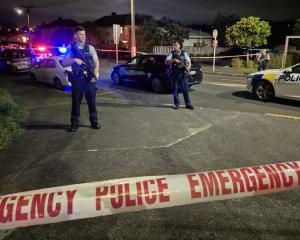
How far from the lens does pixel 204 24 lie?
9894 cm

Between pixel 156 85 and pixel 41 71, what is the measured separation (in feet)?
18.7

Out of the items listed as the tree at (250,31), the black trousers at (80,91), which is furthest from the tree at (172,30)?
the black trousers at (80,91)

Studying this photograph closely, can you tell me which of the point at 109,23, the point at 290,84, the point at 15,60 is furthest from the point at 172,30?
the point at 290,84

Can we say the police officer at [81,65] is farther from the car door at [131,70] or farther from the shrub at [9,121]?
the car door at [131,70]

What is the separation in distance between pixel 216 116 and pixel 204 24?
97157 millimetres

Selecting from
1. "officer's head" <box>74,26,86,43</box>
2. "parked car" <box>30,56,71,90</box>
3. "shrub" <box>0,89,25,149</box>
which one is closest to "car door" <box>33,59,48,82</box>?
"parked car" <box>30,56,71,90</box>

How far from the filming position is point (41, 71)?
46.1 ft

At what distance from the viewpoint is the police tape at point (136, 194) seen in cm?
221

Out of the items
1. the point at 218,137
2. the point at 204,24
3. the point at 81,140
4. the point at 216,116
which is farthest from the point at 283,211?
the point at 204,24

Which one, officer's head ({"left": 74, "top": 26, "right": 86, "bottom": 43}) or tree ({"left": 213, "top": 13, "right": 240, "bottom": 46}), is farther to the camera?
tree ({"left": 213, "top": 13, "right": 240, "bottom": 46})

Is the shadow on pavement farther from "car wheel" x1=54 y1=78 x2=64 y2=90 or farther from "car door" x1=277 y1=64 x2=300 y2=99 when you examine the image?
"car wheel" x1=54 y1=78 x2=64 y2=90

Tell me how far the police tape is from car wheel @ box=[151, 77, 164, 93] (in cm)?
907

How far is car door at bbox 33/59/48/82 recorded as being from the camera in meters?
13.8

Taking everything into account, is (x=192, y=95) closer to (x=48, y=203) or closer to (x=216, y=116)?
(x=216, y=116)
